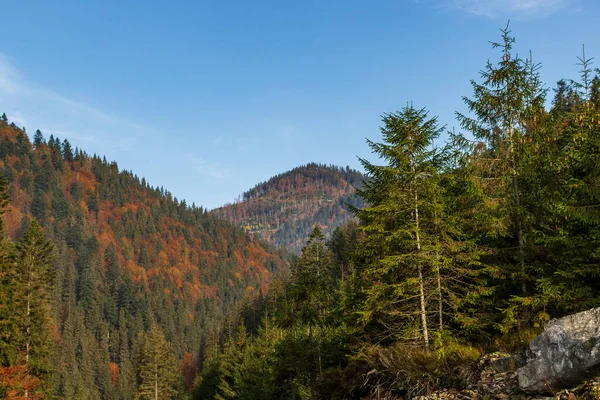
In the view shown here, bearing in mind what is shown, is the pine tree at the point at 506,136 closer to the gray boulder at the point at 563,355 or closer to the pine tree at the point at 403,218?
the pine tree at the point at 403,218

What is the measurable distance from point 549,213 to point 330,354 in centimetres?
1695

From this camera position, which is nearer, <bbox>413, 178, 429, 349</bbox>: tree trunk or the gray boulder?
the gray boulder

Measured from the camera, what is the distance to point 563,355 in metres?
8.06

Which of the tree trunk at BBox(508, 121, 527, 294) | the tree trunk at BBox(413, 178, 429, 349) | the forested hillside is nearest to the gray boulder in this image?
the tree trunk at BBox(413, 178, 429, 349)

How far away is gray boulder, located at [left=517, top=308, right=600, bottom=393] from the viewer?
25.4 ft

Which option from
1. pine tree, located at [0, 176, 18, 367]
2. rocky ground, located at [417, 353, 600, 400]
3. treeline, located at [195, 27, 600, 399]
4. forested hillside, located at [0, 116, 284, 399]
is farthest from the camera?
forested hillside, located at [0, 116, 284, 399]

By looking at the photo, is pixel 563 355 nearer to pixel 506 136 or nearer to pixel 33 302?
pixel 506 136

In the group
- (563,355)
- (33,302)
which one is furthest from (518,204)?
(33,302)

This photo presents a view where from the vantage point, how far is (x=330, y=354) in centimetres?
2667

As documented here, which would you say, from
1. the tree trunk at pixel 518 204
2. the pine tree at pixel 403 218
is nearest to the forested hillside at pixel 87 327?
the pine tree at pixel 403 218

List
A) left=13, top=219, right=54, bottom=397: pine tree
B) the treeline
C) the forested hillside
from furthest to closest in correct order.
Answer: left=13, top=219, right=54, bottom=397: pine tree → the forested hillside → the treeline

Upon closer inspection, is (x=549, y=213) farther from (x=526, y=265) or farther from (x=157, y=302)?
(x=157, y=302)

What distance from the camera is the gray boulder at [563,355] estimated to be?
7.73 meters

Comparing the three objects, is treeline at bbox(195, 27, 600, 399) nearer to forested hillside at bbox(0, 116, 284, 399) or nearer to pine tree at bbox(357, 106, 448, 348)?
pine tree at bbox(357, 106, 448, 348)
